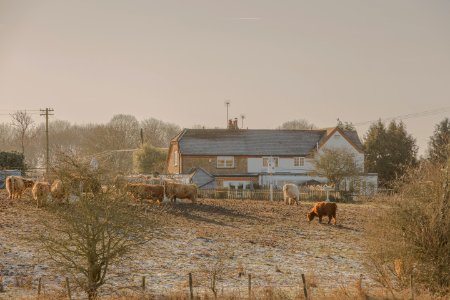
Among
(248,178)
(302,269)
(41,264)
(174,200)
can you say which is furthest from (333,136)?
(41,264)

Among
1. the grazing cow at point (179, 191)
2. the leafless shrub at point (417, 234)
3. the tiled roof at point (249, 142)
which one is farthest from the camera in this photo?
the tiled roof at point (249, 142)

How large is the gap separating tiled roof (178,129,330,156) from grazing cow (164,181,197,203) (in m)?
25.9

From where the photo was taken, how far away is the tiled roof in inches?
2549

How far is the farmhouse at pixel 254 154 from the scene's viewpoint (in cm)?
6256

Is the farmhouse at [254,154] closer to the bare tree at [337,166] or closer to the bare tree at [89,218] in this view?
the bare tree at [337,166]

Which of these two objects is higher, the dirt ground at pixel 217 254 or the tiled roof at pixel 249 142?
the tiled roof at pixel 249 142

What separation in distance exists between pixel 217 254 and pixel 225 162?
41.5m

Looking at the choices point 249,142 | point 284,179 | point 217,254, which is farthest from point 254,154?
point 217,254

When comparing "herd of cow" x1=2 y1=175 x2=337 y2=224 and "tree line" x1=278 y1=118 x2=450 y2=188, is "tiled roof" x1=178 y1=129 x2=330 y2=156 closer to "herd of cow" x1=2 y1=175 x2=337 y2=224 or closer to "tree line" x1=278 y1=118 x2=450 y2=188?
"tree line" x1=278 y1=118 x2=450 y2=188

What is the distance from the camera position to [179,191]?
37.6 m

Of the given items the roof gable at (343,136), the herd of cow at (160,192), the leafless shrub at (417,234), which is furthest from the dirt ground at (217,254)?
the roof gable at (343,136)

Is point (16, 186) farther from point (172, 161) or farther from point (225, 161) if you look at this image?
point (172, 161)

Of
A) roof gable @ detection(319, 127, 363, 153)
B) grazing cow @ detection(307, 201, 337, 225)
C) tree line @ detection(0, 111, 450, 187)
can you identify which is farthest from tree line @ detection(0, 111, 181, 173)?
grazing cow @ detection(307, 201, 337, 225)

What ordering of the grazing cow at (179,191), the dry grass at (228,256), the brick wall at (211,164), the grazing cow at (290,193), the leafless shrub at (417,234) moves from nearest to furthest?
the dry grass at (228,256), the leafless shrub at (417,234), the grazing cow at (179,191), the grazing cow at (290,193), the brick wall at (211,164)
